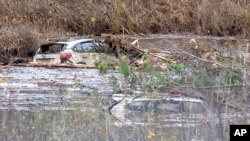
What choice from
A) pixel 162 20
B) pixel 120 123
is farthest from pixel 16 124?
pixel 162 20

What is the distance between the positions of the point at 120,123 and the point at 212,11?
4734 mm

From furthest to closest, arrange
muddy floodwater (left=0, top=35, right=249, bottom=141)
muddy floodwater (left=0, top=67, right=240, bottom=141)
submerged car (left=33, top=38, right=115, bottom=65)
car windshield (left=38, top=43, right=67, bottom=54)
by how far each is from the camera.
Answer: car windshield (left=38, top=43, right=67, bottom=54) < submerged car (left=33, top=38, right=115, bottom=65) < muddy floodwater (left=0, top=67, right=240, bottom=141) < muddy floodwater (left=0, top=35, right=249, bottom=141)

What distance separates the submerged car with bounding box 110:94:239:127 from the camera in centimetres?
666

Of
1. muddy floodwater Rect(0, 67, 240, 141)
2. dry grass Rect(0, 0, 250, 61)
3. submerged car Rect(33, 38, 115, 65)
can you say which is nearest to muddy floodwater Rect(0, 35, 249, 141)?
muddy floodwater Rect(0, 67, 240, 141)

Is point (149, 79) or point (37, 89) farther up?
point (149, 79)

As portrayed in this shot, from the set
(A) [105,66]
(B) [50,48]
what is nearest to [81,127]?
(A) [105,66]

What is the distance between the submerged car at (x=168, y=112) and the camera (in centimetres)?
666

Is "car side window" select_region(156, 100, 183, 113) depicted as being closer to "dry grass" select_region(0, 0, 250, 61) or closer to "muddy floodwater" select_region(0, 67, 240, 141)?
"muddy floodwater" select_region(0, 67, 240, 141)

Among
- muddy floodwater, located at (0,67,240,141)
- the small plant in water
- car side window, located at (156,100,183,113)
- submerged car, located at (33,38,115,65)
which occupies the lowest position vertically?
submerged car, located at (33,38,115,65)

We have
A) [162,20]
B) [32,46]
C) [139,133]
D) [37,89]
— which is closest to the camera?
[139,133]

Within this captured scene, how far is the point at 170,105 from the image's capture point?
7371 millimetres

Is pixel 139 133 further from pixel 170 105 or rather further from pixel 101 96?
pixel 101 96

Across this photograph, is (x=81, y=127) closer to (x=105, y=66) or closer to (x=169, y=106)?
(x=169, y=106)

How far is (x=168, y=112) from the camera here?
7.32 meters
